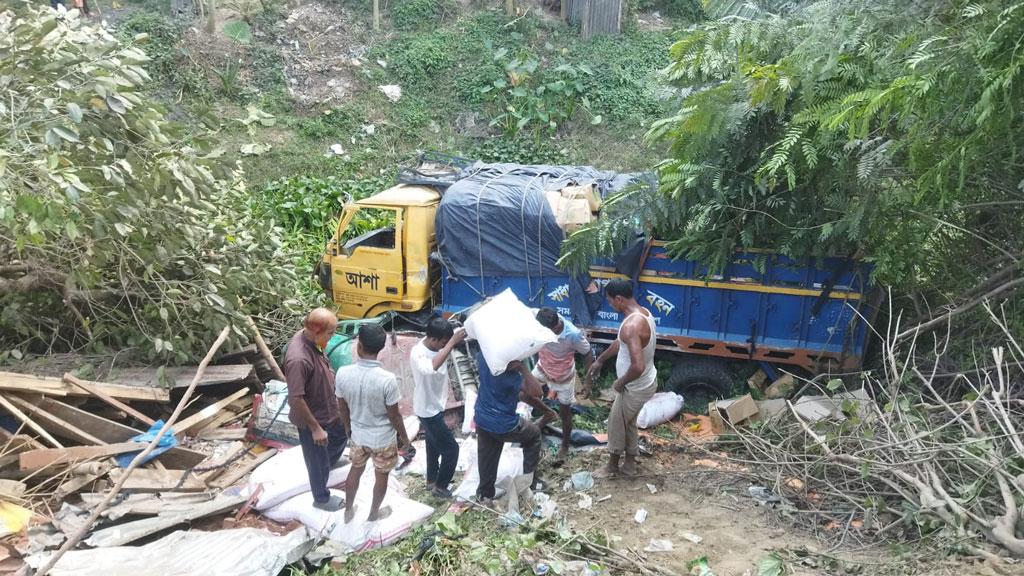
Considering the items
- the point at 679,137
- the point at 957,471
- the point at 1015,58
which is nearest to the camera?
the point at 1015,58

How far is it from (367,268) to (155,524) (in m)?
3.69

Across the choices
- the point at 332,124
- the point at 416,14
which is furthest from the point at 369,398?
the point at 416,14

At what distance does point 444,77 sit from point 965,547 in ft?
42.5

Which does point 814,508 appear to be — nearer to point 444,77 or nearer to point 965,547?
point 965,547

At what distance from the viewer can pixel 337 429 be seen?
5.40 m

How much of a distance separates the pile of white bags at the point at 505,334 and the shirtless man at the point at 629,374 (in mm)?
580

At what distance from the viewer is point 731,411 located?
21.4ft

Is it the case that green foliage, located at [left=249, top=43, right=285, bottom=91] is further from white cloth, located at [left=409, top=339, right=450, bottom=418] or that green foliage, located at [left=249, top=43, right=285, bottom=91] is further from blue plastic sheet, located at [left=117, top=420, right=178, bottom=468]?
white cloth, located at [left=409, top=339, right=450, bottom=418]

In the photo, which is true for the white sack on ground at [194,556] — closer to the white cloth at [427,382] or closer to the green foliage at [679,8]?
the white cloth at [427,382]

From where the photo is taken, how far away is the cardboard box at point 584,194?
766cm

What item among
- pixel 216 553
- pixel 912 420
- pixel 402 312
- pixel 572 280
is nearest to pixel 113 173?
pixel 216 553

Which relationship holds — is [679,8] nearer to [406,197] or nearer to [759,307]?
[406,197]

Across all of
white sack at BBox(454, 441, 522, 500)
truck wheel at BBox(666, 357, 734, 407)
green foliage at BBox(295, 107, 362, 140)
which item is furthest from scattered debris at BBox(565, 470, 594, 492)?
green foliage at BBox(295, 107, 362, 140)

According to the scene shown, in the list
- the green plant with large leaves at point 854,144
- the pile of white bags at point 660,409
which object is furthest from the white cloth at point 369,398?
the green plant with large leaves at point 854,144
